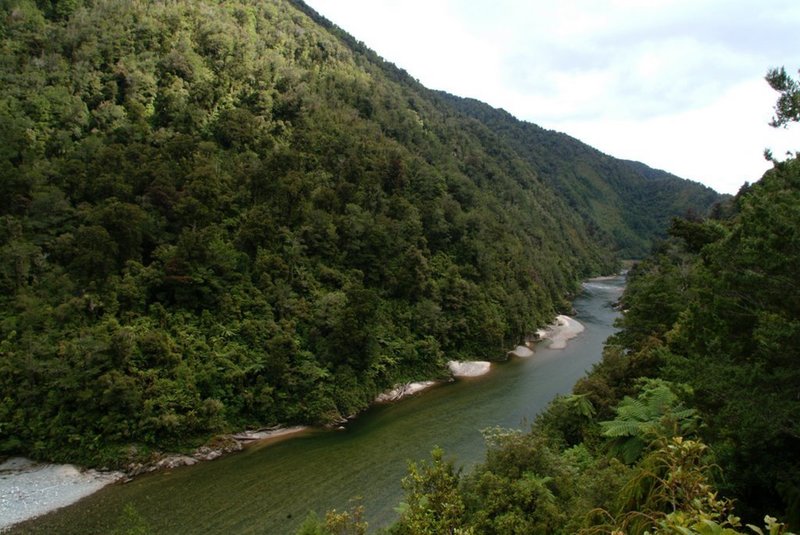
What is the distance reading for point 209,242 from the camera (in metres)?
39.4

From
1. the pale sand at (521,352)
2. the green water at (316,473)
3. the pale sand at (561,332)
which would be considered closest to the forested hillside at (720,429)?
the green water at (316,473)

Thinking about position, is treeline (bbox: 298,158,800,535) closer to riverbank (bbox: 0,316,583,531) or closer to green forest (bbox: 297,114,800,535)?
green forest (bbox: 297,114,800,535)

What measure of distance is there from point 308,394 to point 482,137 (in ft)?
345

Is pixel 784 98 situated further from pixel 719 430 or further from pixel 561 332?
pixel 561 332

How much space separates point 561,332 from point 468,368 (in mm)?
21015

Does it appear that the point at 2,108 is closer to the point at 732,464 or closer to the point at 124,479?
the point at 124,479

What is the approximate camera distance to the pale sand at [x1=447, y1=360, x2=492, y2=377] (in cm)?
4825

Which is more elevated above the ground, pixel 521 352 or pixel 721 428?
pixel 721 428

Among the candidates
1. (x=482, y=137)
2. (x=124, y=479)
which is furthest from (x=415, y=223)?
(x=482, y=137)

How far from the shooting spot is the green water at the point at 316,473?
2289 centimetres

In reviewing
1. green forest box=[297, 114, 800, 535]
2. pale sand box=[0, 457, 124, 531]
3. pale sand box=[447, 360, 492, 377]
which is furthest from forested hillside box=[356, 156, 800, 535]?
pale sand box=[447, 360, 492, 377]

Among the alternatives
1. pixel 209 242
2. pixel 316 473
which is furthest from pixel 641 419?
pixel 209 242

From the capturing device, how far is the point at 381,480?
88.2ft

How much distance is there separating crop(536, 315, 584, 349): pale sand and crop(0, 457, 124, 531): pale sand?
157ft
